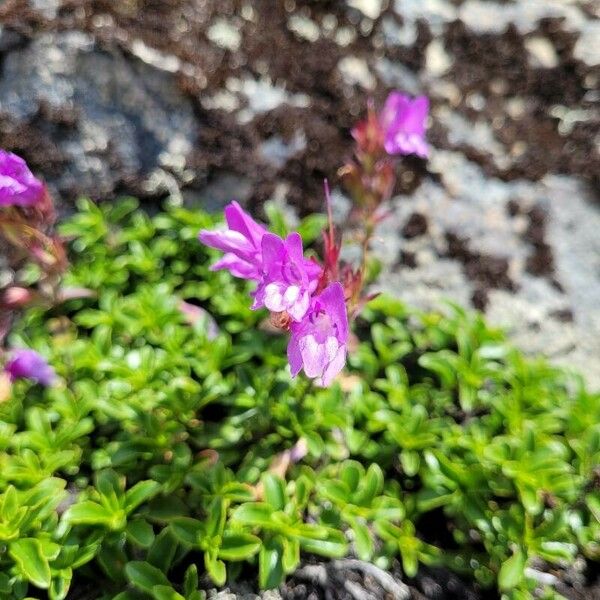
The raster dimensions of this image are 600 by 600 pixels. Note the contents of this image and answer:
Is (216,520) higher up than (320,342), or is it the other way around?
(320,342)

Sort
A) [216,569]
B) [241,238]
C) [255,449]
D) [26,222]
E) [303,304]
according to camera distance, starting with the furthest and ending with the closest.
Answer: [255,449]
[26,222]
[216,569]
[241,238]
[303,304]

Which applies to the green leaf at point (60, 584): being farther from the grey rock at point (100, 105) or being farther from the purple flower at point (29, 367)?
the grey rock at point (100, 105)

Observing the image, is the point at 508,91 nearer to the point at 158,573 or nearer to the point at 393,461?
the point at 393,461

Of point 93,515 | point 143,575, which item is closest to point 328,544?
point 143,575

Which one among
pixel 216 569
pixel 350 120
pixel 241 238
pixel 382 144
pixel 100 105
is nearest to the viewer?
pixel 241 238

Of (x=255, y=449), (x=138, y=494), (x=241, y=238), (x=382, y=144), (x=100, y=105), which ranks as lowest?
A: (x=255, y=449)

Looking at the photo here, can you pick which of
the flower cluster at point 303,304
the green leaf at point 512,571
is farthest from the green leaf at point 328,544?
the flower cluster at point 303,304

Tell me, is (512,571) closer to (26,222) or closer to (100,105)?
(26,222)

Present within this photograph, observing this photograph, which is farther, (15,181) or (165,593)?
(15,181)
